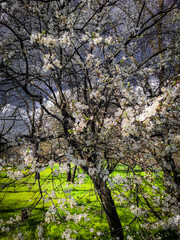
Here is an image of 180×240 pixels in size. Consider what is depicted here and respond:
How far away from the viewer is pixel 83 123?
3074 millimetres

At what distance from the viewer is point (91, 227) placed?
456 centimetres

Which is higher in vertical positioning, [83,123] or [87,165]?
[83,123]

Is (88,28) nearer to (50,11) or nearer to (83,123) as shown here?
(50,11)

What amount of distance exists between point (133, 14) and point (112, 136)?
4.01 m

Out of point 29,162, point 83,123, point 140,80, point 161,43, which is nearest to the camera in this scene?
point 29,162

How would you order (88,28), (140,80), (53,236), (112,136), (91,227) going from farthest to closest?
(140,80) → (91,227) → (53,236) → (88,28) → (112,136)

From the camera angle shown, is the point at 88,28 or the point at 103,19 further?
the point at 88,28

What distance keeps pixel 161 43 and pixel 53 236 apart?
25.0ft

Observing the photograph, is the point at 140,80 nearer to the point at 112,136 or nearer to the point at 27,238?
the point at 112,136

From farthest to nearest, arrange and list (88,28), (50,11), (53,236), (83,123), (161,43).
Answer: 1. (161,43)
2. (53,236)
3. (88,28)
4. (50,11)
5. (83,123)

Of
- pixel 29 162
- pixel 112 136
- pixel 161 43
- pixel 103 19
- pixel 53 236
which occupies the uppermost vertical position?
pixel 161 43

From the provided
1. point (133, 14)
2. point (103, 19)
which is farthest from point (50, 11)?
point (133, 14)

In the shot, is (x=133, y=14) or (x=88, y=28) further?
(x=133, y=14)

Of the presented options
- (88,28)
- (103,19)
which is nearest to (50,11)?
(88,28)
